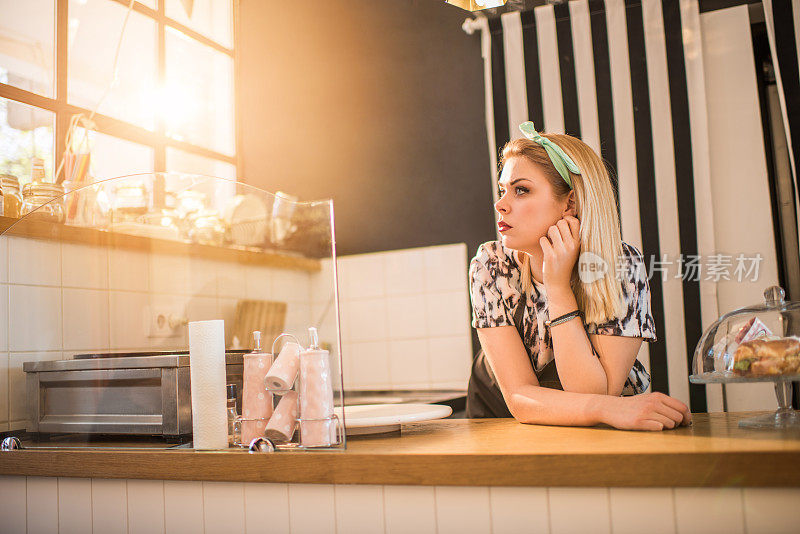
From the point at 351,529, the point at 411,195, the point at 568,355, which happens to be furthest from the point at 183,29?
the point at 351,529

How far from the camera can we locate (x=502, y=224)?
1560mm

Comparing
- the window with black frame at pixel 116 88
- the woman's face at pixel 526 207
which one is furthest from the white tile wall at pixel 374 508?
the window with black frame at pixel 116 88

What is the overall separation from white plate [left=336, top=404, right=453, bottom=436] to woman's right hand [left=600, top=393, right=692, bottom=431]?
11.7 inches

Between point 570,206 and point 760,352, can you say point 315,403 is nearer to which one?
point 760,352

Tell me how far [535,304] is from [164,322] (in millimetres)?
860

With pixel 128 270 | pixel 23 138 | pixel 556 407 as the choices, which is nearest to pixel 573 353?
pixel 556 407

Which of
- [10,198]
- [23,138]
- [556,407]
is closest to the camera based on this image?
[556,407]

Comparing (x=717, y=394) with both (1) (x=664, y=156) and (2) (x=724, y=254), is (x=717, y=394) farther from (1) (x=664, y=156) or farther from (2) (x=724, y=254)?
(1) (x=664, y=156)

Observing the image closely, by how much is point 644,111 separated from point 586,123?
9.1 inches

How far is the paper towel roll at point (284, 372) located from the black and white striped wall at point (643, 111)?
1971 millimetres

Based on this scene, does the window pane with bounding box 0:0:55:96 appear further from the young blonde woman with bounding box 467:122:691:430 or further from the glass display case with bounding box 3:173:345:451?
the young blonde woman with bounding box 467:122:691:430

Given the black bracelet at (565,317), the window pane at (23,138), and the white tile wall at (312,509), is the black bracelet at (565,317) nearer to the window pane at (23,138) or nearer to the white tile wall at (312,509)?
the white tile wall at (312,509)

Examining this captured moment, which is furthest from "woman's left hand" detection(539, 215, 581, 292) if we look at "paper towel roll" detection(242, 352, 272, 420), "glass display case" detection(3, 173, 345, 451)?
"paper towel roll" detection(242, 352, 272, 420)

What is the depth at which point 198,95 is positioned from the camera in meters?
3.31
